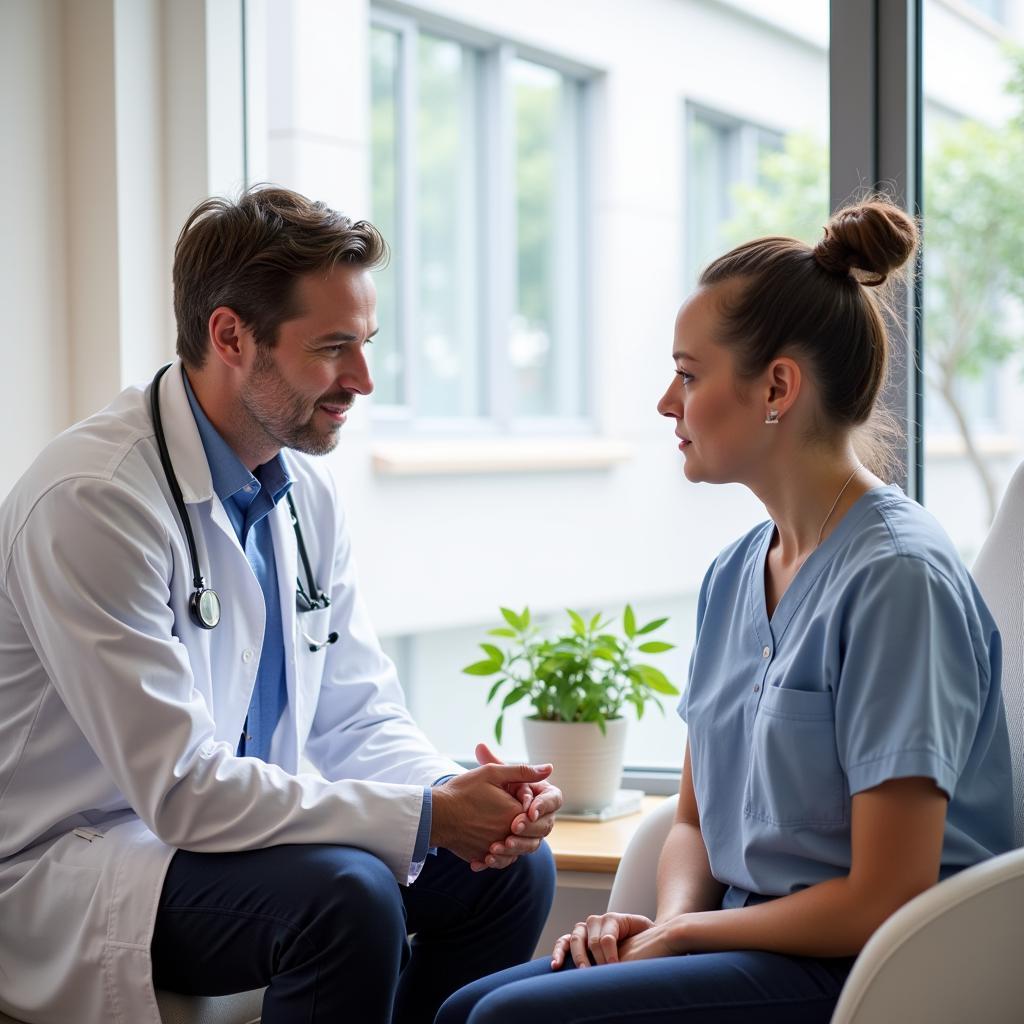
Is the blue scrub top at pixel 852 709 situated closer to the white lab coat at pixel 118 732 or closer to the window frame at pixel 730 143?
the white lab coat at pixel 118 732

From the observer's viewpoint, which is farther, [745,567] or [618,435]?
[618,435]

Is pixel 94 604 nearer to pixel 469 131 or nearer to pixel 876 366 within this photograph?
pixel 876 366

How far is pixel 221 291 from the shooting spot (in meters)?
1.63

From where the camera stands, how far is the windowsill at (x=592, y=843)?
6.20 ft

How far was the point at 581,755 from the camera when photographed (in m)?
2.07

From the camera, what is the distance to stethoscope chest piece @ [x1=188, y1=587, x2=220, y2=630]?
1.51m

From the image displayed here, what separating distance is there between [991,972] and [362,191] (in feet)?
11.0

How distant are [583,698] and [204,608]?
765mm

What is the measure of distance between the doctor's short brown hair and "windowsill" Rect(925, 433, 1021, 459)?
246 inches

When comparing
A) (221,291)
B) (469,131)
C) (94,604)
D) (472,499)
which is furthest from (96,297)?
(469,131)

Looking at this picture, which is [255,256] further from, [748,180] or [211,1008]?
[748,180]

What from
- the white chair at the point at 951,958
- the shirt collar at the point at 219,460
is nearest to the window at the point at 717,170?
the shirt collar at the point at 219,460

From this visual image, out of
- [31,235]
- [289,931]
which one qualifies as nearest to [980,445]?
[31,235]

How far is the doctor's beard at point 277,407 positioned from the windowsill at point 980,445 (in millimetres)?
6254
